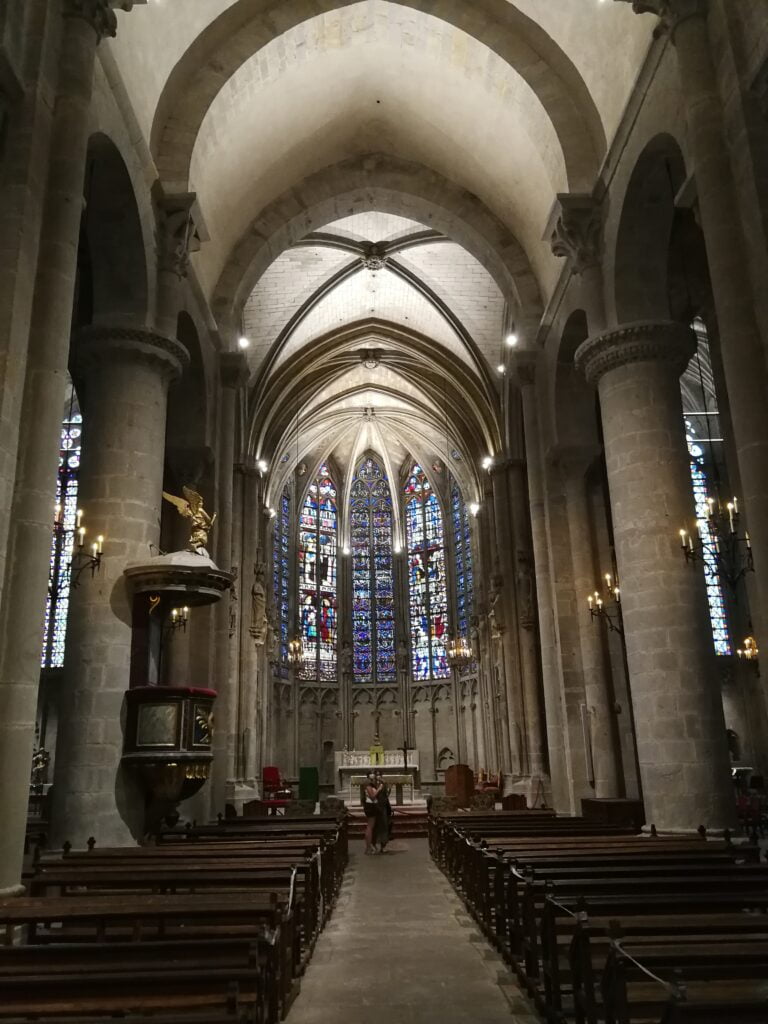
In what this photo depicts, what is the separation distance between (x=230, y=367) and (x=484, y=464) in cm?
1026

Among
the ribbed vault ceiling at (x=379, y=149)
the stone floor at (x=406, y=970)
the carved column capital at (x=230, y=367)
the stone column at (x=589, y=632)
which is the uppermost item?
the ribbed vault ceiling at (x=379, y=149)

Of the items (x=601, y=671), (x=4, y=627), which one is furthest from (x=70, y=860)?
(x=601, y=671)

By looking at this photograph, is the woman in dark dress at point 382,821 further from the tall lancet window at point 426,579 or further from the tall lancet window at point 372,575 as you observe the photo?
the tall lancet window at point 372,575

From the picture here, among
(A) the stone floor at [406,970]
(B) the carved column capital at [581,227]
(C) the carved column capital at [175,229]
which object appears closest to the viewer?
(A) the stone floor at [406,970]

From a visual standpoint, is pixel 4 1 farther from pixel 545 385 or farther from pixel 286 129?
pixel 545 385

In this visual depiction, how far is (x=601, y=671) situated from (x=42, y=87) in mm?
12567

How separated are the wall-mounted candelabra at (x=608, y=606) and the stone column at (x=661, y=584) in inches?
123

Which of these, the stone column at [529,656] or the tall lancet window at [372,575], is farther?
the tall lancet window at [372,575]

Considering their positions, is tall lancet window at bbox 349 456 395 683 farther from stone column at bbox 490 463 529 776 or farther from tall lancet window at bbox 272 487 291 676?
stone column at bbox 490 463 529 776

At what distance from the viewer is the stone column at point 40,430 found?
7371 mm

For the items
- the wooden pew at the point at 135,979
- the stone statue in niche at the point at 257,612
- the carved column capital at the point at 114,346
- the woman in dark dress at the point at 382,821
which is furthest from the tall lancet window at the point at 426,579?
the wooden pew at the point at 135,979

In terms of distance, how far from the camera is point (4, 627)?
24.8ft

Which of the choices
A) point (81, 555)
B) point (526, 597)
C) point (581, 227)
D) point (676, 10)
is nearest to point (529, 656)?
point (526, 597)

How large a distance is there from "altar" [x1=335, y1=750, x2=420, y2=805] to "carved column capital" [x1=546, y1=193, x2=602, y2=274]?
653 inches
